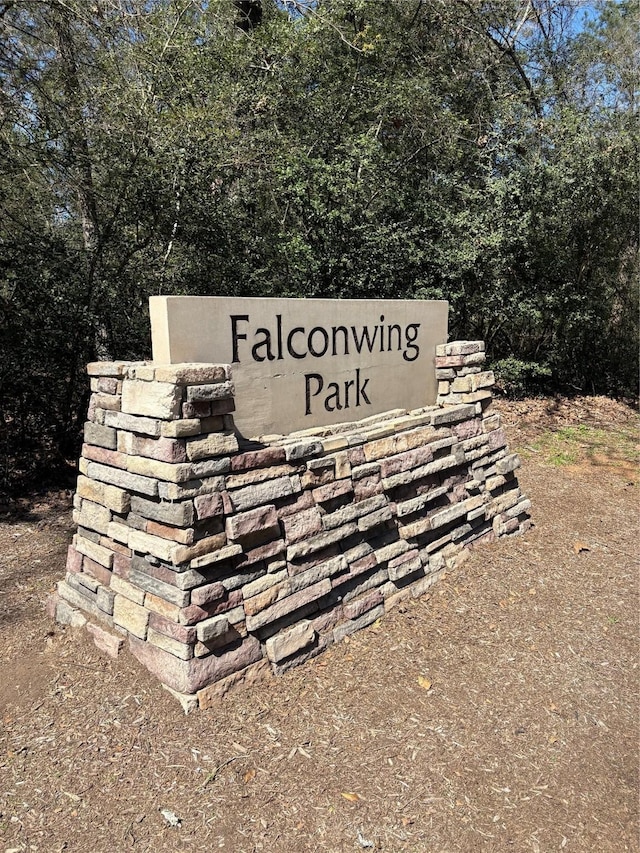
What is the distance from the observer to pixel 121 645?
3.06 meters

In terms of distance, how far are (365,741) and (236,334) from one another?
2193 millimetres

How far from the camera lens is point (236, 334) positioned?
3.25 meters

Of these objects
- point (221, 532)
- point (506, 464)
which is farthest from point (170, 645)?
point (506, 464)

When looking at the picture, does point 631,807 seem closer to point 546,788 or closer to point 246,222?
point 546,788

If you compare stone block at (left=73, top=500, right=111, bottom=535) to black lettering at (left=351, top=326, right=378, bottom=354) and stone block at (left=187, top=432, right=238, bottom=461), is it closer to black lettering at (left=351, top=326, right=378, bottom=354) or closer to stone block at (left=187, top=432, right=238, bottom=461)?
stone block at (left=187, top=432, right=238, bottom=461)

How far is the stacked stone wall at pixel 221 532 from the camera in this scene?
274 centimetres

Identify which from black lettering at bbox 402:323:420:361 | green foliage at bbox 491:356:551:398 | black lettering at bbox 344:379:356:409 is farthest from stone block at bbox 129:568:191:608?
green foliage at bbox 491:356:551:398

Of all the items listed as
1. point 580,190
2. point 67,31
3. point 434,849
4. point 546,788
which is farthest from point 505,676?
point 580,190

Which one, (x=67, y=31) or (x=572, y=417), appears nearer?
(x=67, y=31)

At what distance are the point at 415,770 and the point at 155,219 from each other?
623 cm

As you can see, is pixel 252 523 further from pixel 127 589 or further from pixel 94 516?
pixel 94 516

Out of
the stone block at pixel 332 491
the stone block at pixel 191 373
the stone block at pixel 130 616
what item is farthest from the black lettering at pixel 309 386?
the stone block at pixel 130 616

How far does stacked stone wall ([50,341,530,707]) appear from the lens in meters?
2.74

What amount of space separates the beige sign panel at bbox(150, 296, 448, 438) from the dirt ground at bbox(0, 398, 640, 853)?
1439mm
